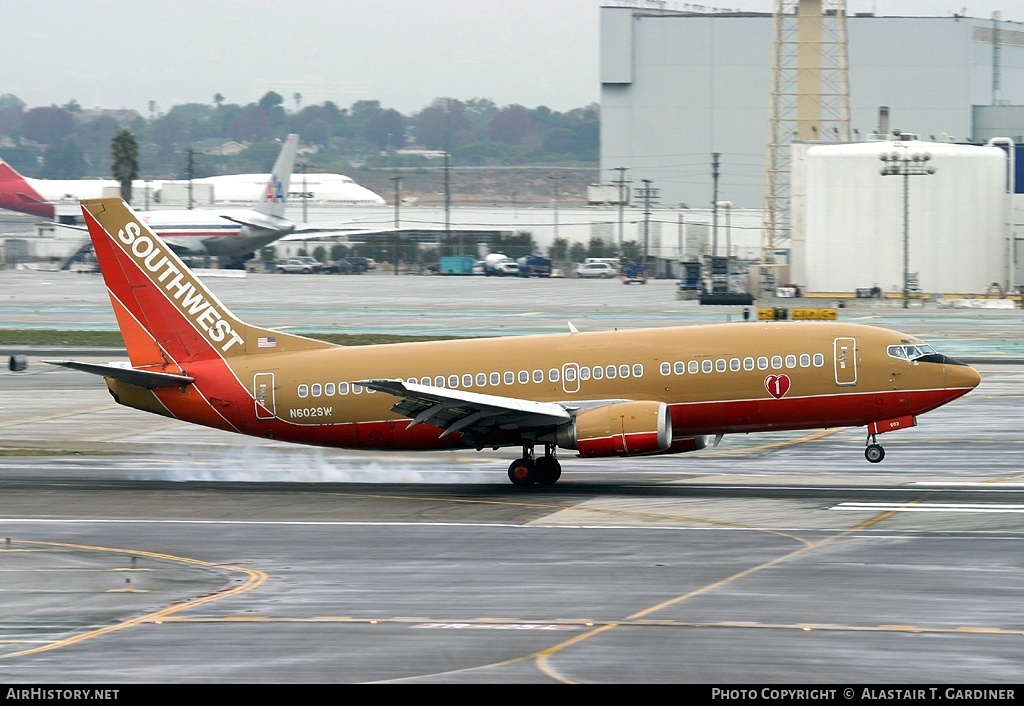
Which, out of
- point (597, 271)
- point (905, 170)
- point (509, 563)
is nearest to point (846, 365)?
point (509, 563)

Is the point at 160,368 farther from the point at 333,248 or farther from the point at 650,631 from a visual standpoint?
the point at 333,248

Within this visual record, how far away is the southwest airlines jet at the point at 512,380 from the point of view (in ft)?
119

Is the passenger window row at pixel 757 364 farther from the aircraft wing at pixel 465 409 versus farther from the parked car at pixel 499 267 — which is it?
the parked car at pixel 499 267

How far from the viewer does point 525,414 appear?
116 ft

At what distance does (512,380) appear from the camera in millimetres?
37531

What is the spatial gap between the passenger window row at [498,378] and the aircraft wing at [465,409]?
0.74 m

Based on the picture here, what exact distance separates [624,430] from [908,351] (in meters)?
8.31

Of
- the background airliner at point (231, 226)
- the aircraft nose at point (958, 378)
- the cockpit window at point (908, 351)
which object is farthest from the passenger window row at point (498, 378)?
the background airliner at point (231, 226)

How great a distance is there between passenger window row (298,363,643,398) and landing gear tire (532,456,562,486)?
229 centimetres

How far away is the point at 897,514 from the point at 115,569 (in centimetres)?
1774

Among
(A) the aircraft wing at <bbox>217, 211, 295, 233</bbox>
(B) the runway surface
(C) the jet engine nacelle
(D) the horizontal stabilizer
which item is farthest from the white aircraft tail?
(C) the jet engine nacelle

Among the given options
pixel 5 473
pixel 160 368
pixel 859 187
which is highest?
pixel 859 187

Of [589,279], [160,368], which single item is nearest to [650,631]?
[160,368]

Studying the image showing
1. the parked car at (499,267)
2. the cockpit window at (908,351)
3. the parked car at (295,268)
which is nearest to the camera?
the cockpit window at (908,351)
